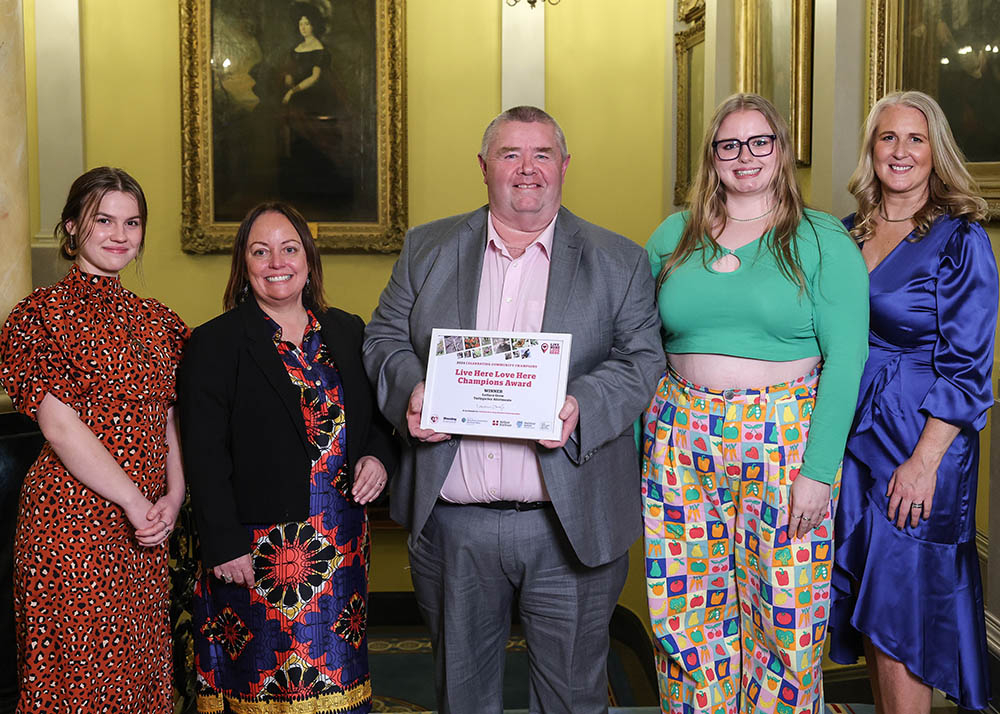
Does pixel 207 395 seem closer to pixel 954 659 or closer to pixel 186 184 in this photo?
pixel 954 659

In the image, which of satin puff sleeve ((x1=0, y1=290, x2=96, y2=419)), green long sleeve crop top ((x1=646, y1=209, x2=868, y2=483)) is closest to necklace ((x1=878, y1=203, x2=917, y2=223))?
green long sleeve crop top ((x1=646, y1=209, x2=868, y2=483))

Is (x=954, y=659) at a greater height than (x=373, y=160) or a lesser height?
lesser

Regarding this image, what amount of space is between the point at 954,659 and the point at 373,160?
19.1 ft

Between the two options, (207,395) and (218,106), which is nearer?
(207,395)

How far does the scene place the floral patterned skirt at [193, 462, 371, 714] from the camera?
258 cm

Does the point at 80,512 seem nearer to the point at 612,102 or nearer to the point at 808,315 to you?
the point at 808,315

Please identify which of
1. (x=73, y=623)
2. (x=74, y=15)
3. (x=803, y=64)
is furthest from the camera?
(x=74, y=15)

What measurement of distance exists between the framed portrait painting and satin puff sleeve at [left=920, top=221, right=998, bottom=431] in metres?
5.37

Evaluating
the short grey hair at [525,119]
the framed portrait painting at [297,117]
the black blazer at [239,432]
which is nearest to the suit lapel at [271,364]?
the black blazer at [239,432]

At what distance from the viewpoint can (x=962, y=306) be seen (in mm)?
2701

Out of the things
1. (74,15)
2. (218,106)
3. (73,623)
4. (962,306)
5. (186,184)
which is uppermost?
(74,15)

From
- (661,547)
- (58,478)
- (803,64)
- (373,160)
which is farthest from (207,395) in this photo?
(373,160)

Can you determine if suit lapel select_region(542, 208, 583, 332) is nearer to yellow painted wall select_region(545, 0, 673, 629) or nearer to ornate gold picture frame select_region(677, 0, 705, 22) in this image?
ornate gold picture frame select_region(677, 0, 705, 22)

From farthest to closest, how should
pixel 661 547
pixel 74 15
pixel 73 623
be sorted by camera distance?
pixel 74 15
pixel 661 547
pixel 73 623
